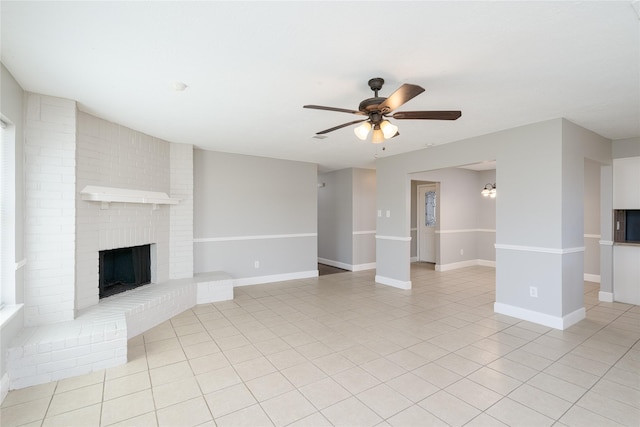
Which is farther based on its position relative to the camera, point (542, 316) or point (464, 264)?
point (464, 264)

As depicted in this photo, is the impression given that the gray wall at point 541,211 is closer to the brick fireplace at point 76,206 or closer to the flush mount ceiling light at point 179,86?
the flush mount ceiling light at point 179,86

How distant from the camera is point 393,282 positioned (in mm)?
5723

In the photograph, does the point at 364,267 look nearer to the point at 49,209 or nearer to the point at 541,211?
the point at 541,211

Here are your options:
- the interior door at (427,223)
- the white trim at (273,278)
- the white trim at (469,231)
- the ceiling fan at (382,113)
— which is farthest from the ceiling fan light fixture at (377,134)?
the interior door at (427,223)

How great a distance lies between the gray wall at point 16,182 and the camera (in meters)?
2.30

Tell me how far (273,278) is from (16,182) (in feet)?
13.8

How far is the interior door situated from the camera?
8234 millimetres

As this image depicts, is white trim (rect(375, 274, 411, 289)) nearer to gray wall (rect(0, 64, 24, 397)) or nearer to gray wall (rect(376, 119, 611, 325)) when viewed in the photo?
gray wall (rect(376, 119, 611, 325))

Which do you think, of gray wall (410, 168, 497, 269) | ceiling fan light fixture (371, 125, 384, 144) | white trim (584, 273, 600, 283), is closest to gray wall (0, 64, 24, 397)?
ceiling fan light fixture (371, 125, 384, 144)

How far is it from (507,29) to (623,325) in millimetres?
4072

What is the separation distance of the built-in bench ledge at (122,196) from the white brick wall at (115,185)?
0.06 m

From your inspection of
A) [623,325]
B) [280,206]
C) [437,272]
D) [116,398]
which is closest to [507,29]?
[116,398]

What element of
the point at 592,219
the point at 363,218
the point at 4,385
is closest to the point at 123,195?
the point at 4,385

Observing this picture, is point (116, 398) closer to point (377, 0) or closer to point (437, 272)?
point (377, 0)
